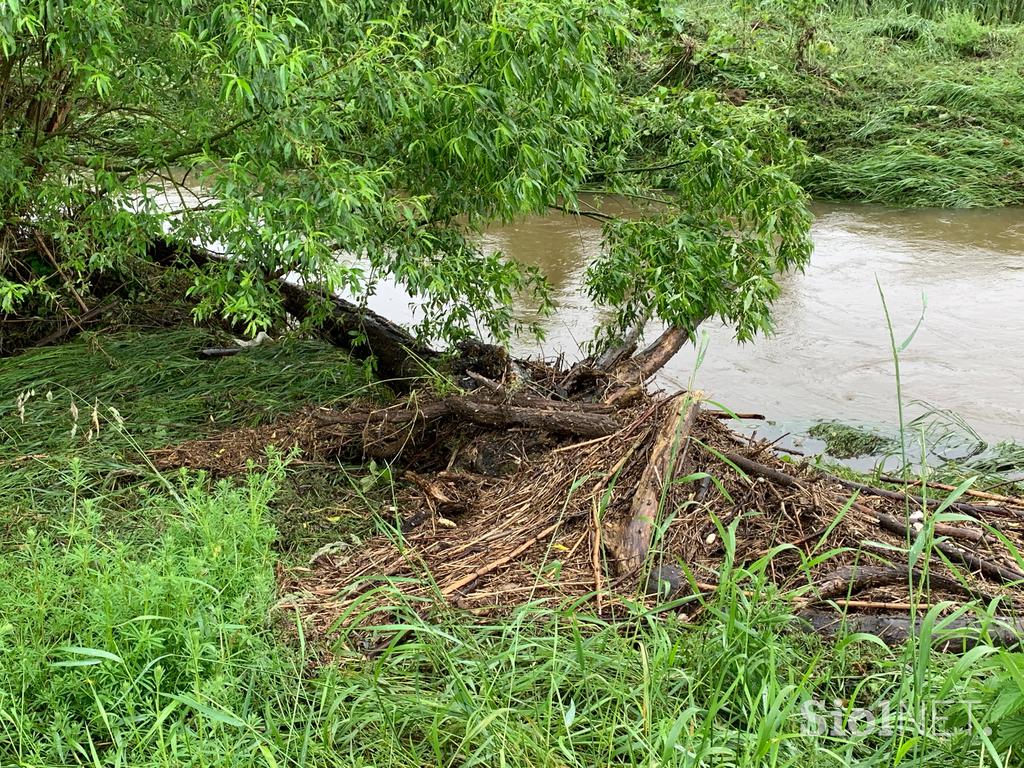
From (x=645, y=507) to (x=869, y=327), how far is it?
15.6ft

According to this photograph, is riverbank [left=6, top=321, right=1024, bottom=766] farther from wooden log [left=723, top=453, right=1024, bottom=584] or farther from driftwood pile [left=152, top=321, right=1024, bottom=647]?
wooden log [left=723, top=453, right=1024, bottom=584]

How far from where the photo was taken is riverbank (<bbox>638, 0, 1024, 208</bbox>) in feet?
36.6

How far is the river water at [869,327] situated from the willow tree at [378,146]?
35.8 inches

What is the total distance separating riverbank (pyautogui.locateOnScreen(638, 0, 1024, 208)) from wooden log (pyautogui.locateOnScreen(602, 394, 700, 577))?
23.9ft

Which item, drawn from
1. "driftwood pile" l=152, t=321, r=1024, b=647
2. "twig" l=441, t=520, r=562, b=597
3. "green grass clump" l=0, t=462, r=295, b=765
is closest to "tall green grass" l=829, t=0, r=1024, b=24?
"driftwood pile" l=152, t=321, r=1024, b=647

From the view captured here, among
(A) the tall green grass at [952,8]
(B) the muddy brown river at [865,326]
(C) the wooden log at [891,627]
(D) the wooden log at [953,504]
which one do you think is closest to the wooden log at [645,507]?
(C) the wooden log at [891,627]

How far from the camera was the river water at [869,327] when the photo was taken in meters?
6.10

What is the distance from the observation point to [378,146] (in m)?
4.28

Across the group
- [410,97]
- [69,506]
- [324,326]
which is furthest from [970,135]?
[69,506]

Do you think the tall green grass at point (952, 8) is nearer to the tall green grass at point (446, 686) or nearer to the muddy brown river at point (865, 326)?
the muddy brown river at point (865, 326)

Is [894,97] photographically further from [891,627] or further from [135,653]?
[135,653]

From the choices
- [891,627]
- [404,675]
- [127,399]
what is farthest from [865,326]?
[404,675]

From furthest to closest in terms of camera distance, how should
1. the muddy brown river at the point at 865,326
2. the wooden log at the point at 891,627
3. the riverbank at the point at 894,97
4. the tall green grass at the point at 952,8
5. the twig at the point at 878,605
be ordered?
the tall green grass at the point at 952,8
the riverbank at the point at 894,97
the muddy brown river at the point at 865,326
the twig at the point at 878,605
the wooden log at the point at 891,627

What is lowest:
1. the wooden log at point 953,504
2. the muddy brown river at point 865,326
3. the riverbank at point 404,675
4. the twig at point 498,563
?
the muddy brown river at point 865,326
